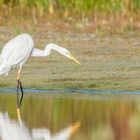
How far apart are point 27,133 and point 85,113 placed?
4.57 feet

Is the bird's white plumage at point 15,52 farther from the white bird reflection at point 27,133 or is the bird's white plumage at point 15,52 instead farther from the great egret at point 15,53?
the white bird reflection at point 27,133

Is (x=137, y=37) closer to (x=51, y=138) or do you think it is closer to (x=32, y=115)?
(x=32, y=115)

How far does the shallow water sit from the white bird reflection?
0.27 feet

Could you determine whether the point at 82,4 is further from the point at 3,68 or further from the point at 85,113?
the point at 85,113

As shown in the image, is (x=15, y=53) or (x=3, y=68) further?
(x=15, y=53)

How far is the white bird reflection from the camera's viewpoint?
351 inches

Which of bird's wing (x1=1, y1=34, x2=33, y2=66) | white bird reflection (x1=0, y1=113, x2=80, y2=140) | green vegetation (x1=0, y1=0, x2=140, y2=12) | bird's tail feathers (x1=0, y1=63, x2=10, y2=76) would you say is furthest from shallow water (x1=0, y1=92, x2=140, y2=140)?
green vegetation (x1=0, y1=0, x2=140, y2=12)

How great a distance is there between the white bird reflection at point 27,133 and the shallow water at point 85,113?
3.3 inches

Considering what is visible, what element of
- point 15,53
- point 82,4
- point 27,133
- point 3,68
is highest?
point 82,4

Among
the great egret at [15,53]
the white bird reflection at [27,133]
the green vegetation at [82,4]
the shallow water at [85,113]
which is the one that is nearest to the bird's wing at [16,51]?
the great egret at [15,53]

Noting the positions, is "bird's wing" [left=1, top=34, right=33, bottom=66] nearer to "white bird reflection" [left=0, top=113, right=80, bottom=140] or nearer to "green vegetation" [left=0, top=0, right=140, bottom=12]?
"white bird reflection" [left=0, top=113, right=80, bottom=140]

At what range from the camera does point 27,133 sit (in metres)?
9.11

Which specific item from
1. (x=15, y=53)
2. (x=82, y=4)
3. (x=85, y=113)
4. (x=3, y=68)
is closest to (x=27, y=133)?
(x=85, y=113)

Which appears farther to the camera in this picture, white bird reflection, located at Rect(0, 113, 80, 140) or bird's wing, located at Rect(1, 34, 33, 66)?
bird's wing, located at Rect(1, 34, 33, 66)
